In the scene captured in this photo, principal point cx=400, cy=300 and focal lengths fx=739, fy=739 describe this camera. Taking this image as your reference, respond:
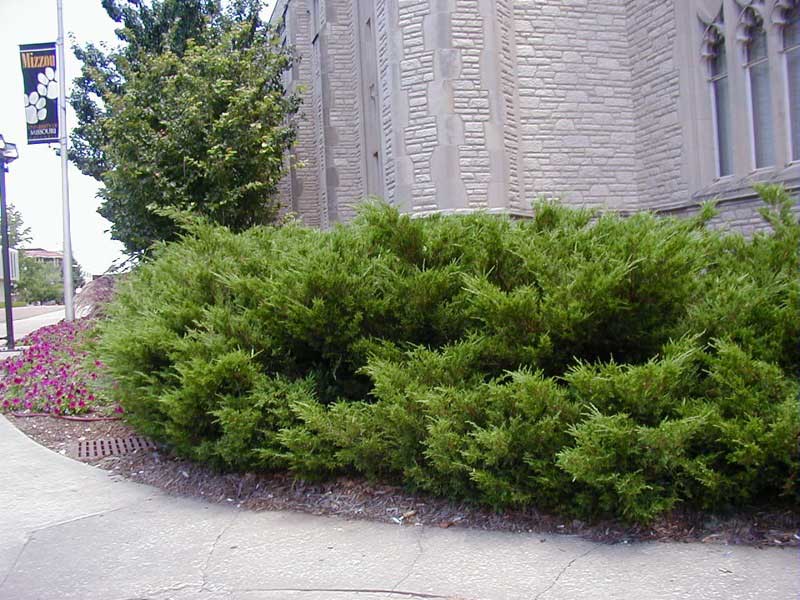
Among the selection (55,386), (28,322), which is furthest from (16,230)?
(55,386)

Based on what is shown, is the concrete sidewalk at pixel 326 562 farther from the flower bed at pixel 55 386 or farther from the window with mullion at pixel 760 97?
the window with mullion at pixel 760 97

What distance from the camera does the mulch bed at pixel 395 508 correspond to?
12.9 feet

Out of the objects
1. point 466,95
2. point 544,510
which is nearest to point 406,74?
point 466,95

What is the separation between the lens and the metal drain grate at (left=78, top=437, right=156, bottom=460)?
20.4ft

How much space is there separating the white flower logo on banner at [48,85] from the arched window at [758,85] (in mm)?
15133

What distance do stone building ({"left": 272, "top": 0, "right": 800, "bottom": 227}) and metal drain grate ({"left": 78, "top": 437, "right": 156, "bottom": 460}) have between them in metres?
7.88

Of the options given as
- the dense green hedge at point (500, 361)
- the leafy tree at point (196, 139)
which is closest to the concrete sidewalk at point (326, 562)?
the dense green hedge at point (500, 361)

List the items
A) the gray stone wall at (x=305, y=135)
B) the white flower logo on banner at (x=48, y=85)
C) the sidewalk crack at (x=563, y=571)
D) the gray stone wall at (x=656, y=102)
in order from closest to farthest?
the sidewalk crack at (x=563, y=571), the gray stone wall at (x=656, y=102), the white flower logo on banner at (x=48, y=85), the gray stone wall at (x=305, y=135)

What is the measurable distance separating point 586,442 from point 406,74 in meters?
11.0

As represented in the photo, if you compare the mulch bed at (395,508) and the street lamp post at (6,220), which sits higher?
the street lamp post at (6,220)

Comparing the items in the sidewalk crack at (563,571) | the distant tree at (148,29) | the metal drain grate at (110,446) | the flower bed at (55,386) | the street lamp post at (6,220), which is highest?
the distant tree at (148,29)

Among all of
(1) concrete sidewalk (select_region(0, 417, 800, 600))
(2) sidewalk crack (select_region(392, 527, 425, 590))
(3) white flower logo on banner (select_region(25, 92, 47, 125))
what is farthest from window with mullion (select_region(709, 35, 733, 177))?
(3) white flower logo on banner (select_region(25, 92, 47, 125))

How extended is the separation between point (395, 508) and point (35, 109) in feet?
56.3

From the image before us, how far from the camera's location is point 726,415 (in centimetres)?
401
